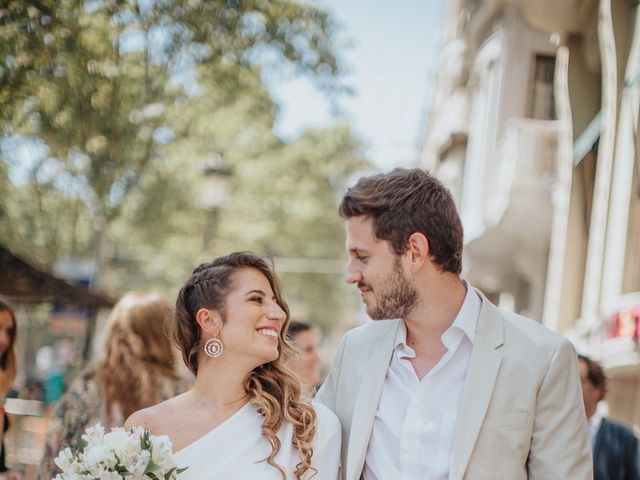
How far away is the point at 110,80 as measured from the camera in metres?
12.7

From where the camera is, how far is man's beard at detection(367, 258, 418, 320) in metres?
4.29

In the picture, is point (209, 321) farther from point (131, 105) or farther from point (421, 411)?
point (131, 105)

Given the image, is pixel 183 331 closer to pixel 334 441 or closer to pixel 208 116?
pixel 334 441

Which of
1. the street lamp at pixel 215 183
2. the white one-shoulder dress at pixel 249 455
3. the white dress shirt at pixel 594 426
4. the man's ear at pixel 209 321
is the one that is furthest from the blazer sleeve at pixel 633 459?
the street lamp at pixel 215 183

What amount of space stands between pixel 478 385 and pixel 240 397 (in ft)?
3.91

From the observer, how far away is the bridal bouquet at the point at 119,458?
12.9 ft

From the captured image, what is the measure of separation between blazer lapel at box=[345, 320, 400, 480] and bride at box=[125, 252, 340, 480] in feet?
0.82

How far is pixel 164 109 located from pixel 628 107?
8423 millimetres

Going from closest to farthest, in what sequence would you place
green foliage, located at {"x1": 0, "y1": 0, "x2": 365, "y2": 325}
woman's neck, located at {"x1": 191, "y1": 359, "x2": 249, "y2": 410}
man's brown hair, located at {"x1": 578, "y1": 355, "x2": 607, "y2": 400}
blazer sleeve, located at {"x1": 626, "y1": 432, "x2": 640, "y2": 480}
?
woman's neck, located at {"x1": 191, "y1": 359, "x2": 249, "y2": 410}, blazer sleeve, located at {"x1": 626, "y1": 432, "x2": 640, "y2": 480}, man's brown hair, located at {"x1": 578, "y1": 355, "x2": 607, "y2": 400}, green foliage, located at {"x1": 0, "y1": 0, "x2": 365, "y2": 325}

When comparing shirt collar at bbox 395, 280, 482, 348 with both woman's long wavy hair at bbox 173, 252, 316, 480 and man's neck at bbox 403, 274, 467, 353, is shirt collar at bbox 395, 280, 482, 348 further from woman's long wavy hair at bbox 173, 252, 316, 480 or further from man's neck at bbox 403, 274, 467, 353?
woman's long wavy hair at bbox 173, 252, 316, 480

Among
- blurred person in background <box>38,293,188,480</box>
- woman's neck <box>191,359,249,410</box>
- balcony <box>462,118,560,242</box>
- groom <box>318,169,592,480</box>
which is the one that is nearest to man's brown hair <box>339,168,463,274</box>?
groom <box>318,169,592,480</box>

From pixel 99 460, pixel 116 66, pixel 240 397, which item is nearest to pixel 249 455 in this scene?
pixel 240 397

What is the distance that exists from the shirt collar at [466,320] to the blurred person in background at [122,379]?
7.67 feet

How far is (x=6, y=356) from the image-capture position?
6543mm
